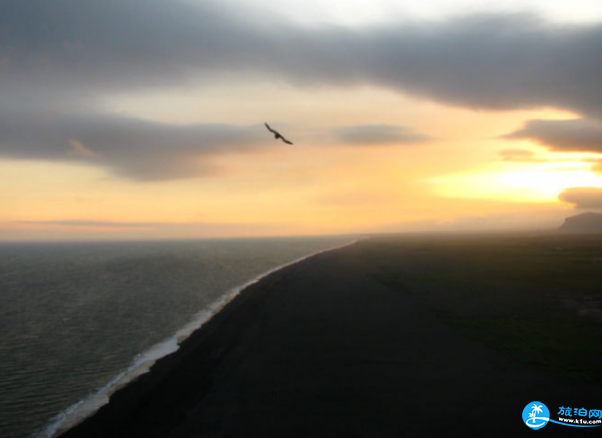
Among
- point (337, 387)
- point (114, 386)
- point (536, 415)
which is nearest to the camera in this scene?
point (536, 415)

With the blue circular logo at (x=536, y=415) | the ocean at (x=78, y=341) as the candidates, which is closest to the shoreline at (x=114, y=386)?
the ocean at (x=78, y=341)

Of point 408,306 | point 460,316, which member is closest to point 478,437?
point 460,316

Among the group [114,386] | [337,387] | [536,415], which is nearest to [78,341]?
[114,386]

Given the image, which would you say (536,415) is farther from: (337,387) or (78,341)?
(78,341)

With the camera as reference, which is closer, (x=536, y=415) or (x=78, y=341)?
(x=536, y=415)

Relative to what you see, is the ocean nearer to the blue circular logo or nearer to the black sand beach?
the black sand beach

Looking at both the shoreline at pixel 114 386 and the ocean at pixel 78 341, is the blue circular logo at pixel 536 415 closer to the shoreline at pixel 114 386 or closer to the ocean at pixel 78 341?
the shoreline at pixel 114 386

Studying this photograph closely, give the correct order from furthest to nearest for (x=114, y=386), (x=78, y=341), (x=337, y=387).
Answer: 1. (x=78, y=341)
2. (x=114, y=386)
3. (x=337, y=387)
